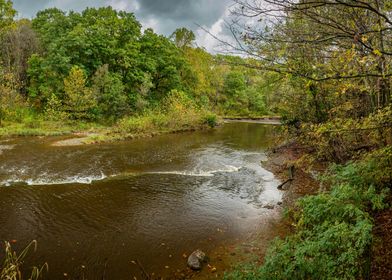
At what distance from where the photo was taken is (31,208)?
9.60 meters

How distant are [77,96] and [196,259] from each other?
27854mm

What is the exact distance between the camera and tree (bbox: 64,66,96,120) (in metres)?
30.4

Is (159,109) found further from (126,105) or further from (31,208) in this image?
(31,208)

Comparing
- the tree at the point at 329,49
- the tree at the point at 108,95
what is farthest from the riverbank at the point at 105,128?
the tree at the point at 329,49

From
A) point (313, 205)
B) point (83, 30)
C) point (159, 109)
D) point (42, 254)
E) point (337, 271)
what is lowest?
point (42, 254)

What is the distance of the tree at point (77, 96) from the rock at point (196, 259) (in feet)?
90.2

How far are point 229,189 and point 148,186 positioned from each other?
10.6 ft

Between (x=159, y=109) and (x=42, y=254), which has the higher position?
(x=159, y=109)

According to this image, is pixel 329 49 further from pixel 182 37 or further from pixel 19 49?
pixel 182 37

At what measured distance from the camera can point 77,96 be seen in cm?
3064

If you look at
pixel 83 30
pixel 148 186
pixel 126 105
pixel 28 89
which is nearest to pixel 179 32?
pixel 83 30

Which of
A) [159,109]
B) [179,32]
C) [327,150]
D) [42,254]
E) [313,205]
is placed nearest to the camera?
[313,205]

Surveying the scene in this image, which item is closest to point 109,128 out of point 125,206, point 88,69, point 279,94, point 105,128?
point 105,128

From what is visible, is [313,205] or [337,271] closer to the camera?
[337,271]
